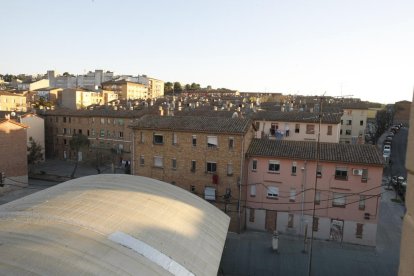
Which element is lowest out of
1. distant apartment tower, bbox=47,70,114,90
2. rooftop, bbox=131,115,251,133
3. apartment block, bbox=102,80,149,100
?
rooftop, bbox=131,115,251,133

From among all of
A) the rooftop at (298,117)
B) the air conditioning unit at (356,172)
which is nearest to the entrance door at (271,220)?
the air conditioning unit at (356,172)

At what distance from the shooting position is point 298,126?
4369 centimetres

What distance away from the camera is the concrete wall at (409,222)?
1.98m

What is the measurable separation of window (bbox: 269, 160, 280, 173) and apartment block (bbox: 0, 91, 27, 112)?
58495 millimetres

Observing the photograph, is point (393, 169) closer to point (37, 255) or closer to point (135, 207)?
point (135, 207)

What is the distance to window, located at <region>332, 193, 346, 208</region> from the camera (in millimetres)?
27222

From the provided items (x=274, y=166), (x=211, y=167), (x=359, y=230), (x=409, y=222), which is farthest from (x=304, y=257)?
(x=409, y=222)

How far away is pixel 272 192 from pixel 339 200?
5196 millimetres

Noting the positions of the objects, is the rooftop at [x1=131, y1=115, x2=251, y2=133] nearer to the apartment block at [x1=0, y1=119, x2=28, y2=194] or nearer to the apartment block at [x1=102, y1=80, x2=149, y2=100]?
the apartment block at [x1=0, y1=119, x2=28, y2=194]

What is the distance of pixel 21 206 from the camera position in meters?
15.3

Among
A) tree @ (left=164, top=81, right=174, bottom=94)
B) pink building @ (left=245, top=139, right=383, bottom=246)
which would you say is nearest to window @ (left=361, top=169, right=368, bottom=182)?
pink building @ (left=245, top=139, right=383, bottom=246)

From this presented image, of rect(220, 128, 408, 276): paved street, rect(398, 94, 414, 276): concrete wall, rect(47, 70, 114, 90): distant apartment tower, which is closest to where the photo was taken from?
rect(398, 94, 414, 276): concrete wall

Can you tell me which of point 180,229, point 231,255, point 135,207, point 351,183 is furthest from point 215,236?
point 351,183

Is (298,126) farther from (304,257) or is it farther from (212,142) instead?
(304,257)
